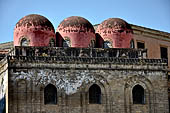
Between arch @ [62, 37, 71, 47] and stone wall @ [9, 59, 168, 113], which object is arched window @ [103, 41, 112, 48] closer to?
arch @ [62, 37, 71, 47]

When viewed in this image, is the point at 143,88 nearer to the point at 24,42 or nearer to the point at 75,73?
the point at 75,73

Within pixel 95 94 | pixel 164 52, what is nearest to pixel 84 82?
pixel 95 94

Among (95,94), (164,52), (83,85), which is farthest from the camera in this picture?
(164,52)

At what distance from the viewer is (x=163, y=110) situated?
1190 inches

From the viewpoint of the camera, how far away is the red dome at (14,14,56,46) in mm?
30672

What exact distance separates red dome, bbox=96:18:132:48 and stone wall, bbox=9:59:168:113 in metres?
2.71

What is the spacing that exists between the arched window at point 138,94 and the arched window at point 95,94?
7.77 ft

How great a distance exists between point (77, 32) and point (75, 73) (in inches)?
139

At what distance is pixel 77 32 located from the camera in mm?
31516

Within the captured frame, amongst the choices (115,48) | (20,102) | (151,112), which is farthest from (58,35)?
(151,112)

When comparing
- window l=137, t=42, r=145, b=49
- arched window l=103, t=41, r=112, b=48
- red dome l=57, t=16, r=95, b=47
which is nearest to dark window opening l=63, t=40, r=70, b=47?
red dome l=57, t=16, r=95, b=47

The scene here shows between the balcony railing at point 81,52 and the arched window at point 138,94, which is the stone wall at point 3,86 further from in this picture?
the arched window at point 138,94

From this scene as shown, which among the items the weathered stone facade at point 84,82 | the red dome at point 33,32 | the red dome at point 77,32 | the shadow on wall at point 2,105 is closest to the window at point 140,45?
the red dome at point 77,32

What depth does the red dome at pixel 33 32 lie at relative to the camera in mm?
30672
